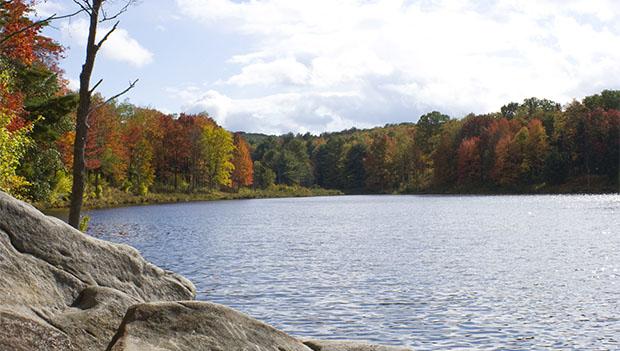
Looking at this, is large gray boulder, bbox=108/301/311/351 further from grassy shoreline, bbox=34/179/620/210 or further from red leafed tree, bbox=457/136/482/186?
red leafed tree, bbox=457/136/482/186

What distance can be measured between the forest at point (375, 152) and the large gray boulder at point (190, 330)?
37.6 m

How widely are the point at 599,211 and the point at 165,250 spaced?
51.4m

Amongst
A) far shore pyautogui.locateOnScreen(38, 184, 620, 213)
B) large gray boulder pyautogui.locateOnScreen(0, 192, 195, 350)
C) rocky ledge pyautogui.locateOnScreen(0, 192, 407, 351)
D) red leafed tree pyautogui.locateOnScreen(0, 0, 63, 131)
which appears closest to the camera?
rocky ledge pyautogui.locateOnScreen(0, 192, 407, 351)

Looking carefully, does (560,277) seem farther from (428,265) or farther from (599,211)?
(599,211)

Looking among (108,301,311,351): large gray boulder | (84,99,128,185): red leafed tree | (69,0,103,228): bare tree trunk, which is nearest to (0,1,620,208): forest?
(84,99,128,185): red leafed tree

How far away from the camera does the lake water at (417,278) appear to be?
19.4 m

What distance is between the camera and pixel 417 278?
29016 millimetres

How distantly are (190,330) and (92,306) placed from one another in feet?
8.64

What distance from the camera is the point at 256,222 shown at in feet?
219

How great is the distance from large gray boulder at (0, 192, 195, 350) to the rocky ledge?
0.05 feet

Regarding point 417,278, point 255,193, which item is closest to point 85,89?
point 417,278

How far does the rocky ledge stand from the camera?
25.9 feet

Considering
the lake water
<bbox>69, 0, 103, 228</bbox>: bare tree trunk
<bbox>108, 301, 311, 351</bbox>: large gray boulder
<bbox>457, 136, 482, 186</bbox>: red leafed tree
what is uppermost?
<bbox>457, 136, 482, 186</bbox>: red leafed tree

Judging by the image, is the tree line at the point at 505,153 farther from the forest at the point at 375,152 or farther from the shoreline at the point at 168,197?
the shoreline at the point at 168,197
